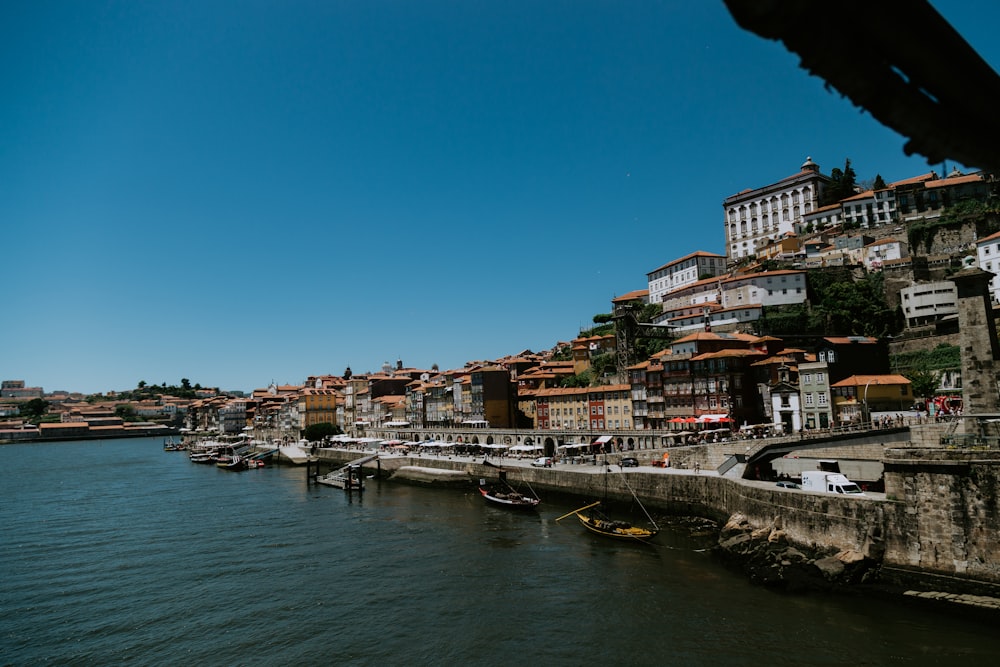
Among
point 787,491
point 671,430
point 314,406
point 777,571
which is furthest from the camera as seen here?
point 314,406

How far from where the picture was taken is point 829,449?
119 ft

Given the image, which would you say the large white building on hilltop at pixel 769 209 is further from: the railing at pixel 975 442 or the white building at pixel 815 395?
the railing at pixel 975 442

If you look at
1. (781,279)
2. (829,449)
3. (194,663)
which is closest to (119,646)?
(194,663)

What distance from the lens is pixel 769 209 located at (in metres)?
102

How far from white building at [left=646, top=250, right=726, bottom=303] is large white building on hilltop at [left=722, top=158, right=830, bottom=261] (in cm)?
645

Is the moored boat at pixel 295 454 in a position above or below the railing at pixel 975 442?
below

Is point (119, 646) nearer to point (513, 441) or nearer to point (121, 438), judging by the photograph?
point (513, 441)

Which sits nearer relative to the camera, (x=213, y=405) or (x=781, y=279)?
(x=781, y=279)

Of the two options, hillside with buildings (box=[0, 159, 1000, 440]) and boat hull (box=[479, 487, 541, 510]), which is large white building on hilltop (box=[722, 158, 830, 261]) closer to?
hillside with buildings (box=[0, 159, 1000, 440])

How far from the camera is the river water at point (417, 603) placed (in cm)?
1956

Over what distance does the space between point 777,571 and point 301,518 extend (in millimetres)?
32458

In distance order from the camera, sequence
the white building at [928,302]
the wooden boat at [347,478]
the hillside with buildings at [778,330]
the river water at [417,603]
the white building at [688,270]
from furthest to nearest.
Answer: the white building at [688,270], the white building at [928,302], the wooden boat at [347,478], the hillside with buildings at [778,330], the river water at [417,603]

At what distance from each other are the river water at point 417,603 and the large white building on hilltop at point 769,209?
78.1 meters

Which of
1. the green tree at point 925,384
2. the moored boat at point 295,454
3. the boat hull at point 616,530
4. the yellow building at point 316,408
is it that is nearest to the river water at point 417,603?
the boat hull at point 616,530
